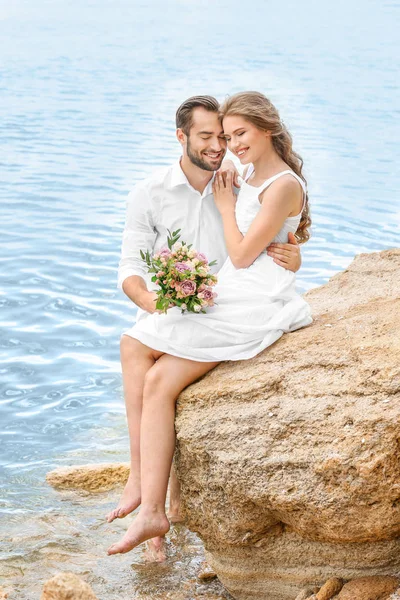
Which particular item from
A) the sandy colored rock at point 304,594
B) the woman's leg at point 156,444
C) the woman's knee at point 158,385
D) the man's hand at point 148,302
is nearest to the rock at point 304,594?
the sandy colored rock at point 304,594

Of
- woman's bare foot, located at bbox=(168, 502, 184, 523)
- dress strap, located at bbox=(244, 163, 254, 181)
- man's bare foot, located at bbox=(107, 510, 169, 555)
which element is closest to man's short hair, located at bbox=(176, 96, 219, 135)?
dress strap, located at bbox=(244, 163, 254, 181)

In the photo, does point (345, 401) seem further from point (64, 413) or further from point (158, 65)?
point (158, 65)

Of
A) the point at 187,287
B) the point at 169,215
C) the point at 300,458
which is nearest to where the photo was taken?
the point at 300,458

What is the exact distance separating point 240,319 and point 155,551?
1371 millimetres

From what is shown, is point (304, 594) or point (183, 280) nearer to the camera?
point (304, 594)

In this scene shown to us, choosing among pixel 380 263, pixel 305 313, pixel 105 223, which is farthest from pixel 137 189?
pixel 105 223

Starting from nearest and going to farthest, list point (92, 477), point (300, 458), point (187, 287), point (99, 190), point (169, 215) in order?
point (300, 458), point (187, 287), point (169, 215), point (92, 477), point (99, 190)

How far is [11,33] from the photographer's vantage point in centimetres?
3338

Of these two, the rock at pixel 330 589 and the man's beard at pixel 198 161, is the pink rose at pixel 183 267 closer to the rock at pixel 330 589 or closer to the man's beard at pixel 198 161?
the man's beard at pixel 198 161

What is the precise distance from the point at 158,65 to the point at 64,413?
22.0m

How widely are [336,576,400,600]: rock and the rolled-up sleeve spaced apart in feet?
6.13

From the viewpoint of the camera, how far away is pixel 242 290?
4.23 metres

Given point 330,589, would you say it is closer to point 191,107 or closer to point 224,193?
point 224,193

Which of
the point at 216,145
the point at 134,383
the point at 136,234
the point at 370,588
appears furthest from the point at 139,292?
the point at 370,588
